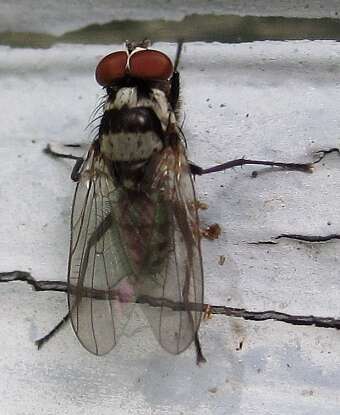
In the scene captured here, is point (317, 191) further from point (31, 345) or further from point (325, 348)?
point (31, 345)

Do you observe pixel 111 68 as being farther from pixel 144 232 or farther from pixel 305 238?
pixel 305 238

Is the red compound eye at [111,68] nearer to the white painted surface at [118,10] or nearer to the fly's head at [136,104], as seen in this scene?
the fly's head at [136,104]

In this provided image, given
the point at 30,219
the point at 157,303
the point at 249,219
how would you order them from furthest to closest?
1. the point at 30,219
2. the point at 249,219
3. the point at 157,303

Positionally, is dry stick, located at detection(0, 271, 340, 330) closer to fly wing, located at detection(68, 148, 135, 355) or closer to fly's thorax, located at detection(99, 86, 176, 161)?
fly wing, located at detection(68, 148, 135, 355)

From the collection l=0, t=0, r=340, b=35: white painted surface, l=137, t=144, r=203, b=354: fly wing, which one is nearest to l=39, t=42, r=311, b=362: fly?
l=137, t=144, r=203, b=354: fly wing

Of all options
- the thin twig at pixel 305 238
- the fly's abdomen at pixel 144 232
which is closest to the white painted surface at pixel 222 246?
the thin twig at pixel 305 238

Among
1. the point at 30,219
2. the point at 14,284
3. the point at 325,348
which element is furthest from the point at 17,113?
the point at 325,348

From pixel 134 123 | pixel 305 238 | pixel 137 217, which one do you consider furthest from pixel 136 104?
pixel 305 238
